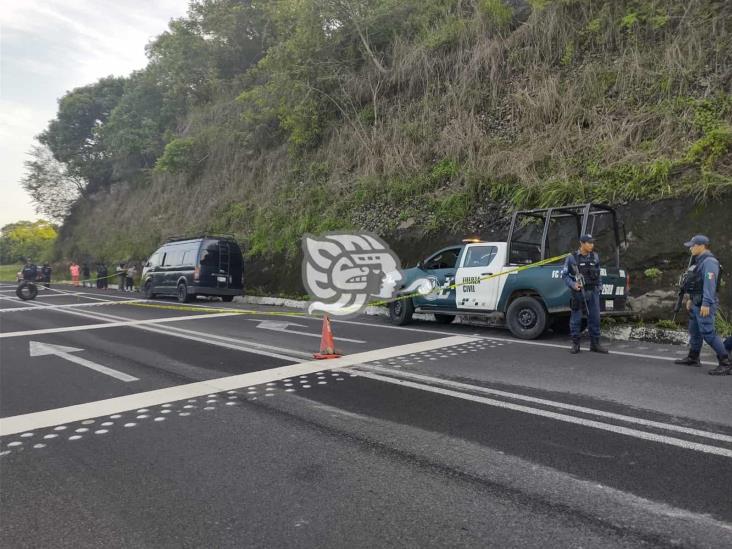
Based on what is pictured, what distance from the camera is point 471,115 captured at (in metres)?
16.0

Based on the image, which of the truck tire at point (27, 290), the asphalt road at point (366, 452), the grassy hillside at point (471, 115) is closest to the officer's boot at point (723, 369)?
the asphalt road at point (366, 452)

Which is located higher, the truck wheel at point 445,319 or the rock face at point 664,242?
the rock face at point 664,242

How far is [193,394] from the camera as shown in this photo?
16.8 ft

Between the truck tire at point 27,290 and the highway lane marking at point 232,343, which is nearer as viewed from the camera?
the highway lane marking at point 232,343

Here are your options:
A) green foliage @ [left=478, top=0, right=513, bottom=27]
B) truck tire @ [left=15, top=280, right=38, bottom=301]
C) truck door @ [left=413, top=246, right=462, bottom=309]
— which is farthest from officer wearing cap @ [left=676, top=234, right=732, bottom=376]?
truck tire @ [left=15, top=280, right=38, bottom=301]

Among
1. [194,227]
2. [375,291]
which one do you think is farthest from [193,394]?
[194,227]

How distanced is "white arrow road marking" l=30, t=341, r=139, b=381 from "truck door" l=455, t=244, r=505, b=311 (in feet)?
20.1

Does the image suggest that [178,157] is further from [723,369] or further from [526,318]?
[723,369]

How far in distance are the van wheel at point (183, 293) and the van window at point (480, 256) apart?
11.4 metres

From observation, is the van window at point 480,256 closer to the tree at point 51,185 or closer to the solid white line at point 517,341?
the solid white line at point 517,341

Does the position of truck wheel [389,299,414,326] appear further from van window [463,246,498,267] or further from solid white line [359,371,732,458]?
solid white line [359,371,732,458]

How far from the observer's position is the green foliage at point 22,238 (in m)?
80.8

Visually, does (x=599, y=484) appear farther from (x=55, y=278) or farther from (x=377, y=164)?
(x=55, y=278)

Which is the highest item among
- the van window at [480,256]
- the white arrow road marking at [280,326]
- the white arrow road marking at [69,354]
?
the van window at [480,256]
